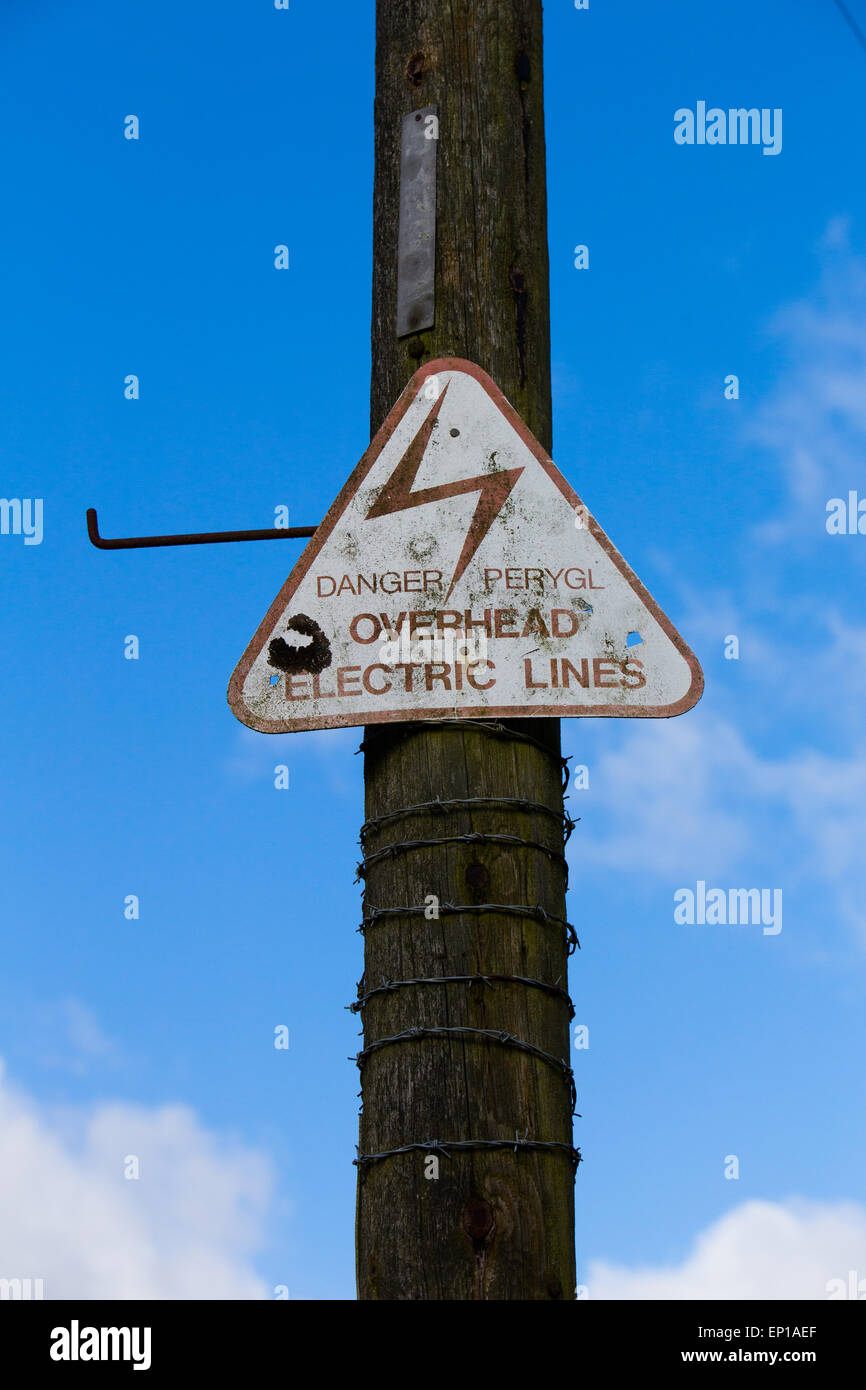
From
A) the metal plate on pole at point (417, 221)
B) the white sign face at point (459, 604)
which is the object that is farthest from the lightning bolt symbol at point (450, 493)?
the metal plate on pole at point (417, 221)

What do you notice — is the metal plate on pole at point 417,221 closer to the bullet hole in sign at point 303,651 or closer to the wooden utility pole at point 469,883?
the wooden utility pole at point 469,883

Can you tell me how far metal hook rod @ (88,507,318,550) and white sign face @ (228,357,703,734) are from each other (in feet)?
0.77

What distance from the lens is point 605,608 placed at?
2777mm

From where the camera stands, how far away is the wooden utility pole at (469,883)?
8.18 feet

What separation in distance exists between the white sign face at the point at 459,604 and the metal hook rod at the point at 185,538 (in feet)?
0.77

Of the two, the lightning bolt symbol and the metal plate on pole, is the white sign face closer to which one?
the lightning bolt symbol

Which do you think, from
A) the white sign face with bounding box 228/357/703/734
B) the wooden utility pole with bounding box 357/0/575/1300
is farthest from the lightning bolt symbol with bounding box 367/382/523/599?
the wooden utility pole with bounding box 357/0/575/1300

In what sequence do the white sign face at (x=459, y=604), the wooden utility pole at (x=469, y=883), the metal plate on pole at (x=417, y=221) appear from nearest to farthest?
the wooden utility pole at (x=469, y=883) < the white sign face at (x=459, y=604) < the metal plate on pole at (x=417, y=221)

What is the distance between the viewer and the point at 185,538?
3.16 meters

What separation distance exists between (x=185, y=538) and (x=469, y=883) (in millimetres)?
1070

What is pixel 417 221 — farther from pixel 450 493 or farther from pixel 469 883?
pixel 469 883

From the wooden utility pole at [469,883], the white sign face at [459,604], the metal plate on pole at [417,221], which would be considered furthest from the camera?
the metal plate on pole at [417,221]
